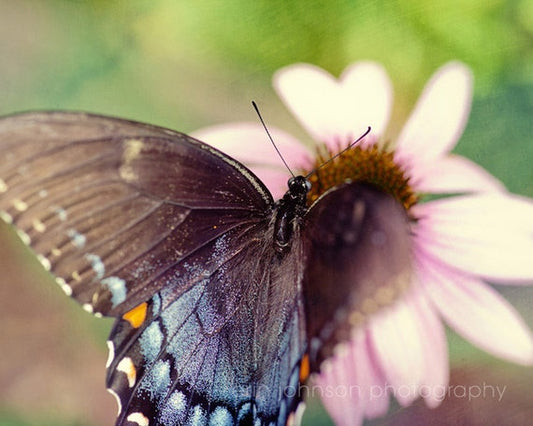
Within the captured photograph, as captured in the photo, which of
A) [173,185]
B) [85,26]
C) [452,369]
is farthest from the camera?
[85,26]

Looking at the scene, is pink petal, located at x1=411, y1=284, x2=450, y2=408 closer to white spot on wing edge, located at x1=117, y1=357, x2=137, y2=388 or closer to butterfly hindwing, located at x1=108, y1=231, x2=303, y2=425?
butterfly hindwing, located at x1=108, y1=231, x2=303, y2=425

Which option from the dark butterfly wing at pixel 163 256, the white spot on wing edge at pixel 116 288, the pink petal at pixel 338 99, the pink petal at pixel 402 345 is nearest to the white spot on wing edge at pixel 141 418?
the dark butterfly wing at pixel 163 256

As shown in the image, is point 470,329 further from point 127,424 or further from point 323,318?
point 127,424

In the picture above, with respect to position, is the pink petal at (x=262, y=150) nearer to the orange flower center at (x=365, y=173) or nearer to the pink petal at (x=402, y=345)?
the orange flower center at (x=365, y=173)

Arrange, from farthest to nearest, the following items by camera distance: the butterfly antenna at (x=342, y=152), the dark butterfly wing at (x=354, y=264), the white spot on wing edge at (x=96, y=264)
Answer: the butterfly antenna at (x=342, y=152)
the white spot on wing edge at (x=96, y=264)
the dark butterfly wing at (x=354, y=264)

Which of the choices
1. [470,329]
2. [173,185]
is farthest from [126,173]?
[470,329]

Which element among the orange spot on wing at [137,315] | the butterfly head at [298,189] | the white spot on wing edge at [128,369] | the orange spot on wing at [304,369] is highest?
the butterfly head at [298,189]
